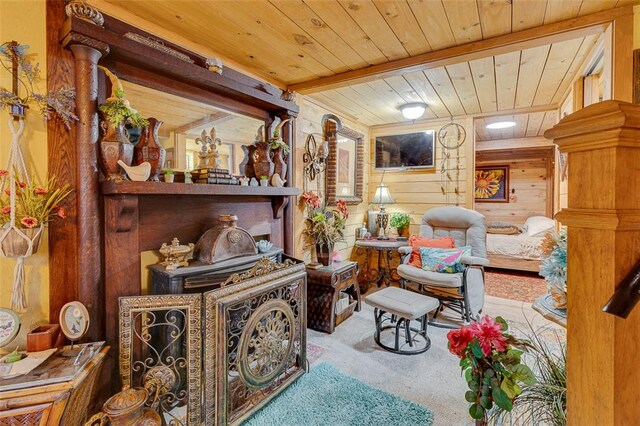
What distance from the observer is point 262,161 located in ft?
7.61

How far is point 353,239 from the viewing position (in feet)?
13.1

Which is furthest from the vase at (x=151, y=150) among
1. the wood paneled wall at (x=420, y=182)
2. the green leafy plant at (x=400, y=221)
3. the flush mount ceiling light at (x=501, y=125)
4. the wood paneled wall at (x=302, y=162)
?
the flush mount ceiling light at (x=501, y=125)

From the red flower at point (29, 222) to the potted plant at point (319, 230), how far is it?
6.53 feet

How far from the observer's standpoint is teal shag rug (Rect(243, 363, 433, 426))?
62.7 inches

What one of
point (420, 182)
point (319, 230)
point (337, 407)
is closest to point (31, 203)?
point (337, 407)

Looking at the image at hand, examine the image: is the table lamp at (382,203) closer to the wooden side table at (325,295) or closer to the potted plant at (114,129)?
the wooden side table at (325,295)

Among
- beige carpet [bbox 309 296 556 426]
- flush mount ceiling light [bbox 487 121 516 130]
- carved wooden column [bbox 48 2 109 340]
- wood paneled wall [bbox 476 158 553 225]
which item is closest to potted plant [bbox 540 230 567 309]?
beige carpet [bbox 309 296 556 426]

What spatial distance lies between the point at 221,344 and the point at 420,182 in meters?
3.45

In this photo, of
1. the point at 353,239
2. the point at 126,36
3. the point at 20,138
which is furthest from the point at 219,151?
the point at 353,239

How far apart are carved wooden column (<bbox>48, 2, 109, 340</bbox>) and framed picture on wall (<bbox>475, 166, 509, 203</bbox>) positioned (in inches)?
280

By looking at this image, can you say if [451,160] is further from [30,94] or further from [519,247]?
[30,94]

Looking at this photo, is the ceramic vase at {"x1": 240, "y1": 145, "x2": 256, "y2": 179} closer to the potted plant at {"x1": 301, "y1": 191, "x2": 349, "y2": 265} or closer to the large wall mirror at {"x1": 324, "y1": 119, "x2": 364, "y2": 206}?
the potted plant at {"x1": 301, "y1": 191, "x2": 349, "y2": 265}

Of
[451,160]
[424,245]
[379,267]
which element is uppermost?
[451,160]

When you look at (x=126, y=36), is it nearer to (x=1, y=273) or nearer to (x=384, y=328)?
(x=1, y=273)
